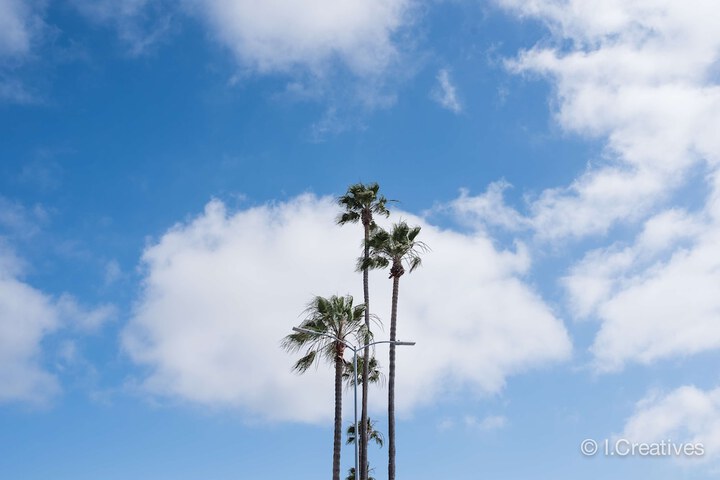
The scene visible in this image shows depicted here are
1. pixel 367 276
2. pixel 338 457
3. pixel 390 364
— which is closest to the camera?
pixel 338 457

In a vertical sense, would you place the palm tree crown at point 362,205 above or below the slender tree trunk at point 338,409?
above

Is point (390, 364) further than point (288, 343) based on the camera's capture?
Yes

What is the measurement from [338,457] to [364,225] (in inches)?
677

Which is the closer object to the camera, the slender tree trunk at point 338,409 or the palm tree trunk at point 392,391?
the slender tree trunk at point 338,409

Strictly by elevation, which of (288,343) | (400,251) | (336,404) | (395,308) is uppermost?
(400,251)

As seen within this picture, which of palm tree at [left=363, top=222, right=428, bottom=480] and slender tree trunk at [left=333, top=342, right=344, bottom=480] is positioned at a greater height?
palm tree at [left=363, top=222, right=428, bottom=480]

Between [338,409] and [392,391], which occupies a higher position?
[392,391]

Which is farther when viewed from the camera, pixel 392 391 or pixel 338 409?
pixel 392 391

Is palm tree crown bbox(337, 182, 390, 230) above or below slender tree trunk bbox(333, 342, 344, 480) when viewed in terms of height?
above

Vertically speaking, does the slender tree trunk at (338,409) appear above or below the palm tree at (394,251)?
below

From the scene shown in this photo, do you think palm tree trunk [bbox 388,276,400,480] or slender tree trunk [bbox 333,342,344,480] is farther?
palm tree trunk [bbox 388,276,400,480]

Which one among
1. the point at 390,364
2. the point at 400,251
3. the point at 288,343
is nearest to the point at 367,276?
the point at 400,251

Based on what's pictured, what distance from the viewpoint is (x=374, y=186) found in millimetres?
53344

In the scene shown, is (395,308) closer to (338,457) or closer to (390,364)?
(390,364)
